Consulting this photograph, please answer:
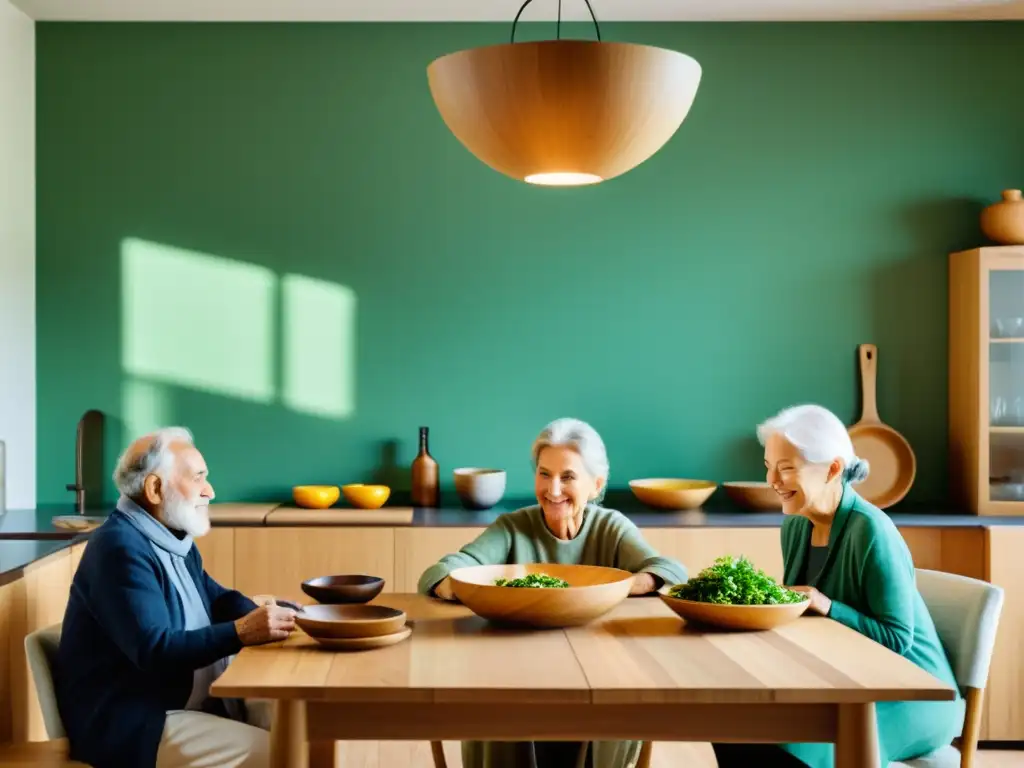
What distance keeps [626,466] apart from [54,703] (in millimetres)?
2836

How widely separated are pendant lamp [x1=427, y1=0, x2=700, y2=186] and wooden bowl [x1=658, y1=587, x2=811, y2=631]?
3.16ft

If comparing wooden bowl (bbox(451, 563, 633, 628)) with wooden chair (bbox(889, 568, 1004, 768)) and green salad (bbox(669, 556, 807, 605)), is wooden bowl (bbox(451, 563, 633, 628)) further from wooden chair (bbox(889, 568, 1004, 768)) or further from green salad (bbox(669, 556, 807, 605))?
wooden chair (bbox(889, 568, 1004, 768))

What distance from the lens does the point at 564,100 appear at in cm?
205

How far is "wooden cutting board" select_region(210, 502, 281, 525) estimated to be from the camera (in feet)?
14.4

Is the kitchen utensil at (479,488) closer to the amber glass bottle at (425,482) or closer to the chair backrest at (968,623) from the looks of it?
the amber glass bottle at (425,482)

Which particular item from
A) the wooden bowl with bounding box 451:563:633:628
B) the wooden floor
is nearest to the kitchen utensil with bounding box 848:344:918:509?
the wooden floor

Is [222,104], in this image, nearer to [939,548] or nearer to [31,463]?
[31,463]

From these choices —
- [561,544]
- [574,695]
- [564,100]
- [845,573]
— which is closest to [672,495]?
[561,544]

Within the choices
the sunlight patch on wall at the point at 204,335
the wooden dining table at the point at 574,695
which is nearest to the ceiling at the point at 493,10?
the sunlight patch on wall at the point at 204,335

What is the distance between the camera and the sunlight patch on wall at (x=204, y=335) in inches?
193

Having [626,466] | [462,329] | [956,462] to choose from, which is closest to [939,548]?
[956,462]

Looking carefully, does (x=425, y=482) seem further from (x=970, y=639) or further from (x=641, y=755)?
(x=970, y=639)

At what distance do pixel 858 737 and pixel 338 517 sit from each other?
2.70 m

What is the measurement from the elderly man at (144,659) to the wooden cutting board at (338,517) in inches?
63.3
